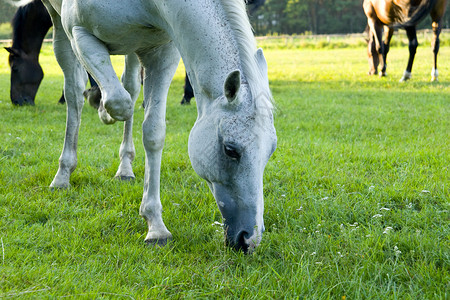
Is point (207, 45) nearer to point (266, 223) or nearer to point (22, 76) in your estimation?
point (266, 223)

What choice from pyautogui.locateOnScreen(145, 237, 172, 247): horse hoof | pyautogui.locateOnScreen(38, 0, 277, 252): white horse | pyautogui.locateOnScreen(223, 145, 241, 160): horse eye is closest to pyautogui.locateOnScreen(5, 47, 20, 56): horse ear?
pyautogui.locateOnScreen(38, 0, 277, 252): white horse

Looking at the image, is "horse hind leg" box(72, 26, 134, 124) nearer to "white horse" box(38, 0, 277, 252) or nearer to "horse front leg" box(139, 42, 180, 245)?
"white horse" box(38, 0, 277, 252)

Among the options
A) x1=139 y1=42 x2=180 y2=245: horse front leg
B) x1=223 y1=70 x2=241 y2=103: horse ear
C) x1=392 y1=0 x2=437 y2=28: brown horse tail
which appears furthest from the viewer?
x1=392 y1=0 x2=437 y2=28: brown horse tail

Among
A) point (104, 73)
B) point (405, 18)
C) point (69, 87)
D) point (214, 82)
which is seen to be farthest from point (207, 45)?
point (405, 18)

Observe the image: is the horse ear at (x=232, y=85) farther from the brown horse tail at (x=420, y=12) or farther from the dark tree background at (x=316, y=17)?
the dark tree background at (x=316, y=17)

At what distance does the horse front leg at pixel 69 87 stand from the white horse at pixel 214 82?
3.57 ft

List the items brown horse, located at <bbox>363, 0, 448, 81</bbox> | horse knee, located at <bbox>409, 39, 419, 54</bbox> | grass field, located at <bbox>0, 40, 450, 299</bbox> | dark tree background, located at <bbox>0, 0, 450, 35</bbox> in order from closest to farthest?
grass field, located at <bbox>0, 40, 450, 299</bbox> → brown horse, located at <bbox>363, 0, 448, 81</bbox> → horse knee, located at <bbox>409, 39, 419, 54</bbox> → dark tree background, located at <bbox>0, 0, 450, 35</bbox>

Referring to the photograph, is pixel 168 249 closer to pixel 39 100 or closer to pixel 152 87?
pixel 152 87

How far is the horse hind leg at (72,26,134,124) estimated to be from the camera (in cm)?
258

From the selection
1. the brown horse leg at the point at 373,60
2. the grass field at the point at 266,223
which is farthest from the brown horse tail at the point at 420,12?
the grass field at the point at 266,223

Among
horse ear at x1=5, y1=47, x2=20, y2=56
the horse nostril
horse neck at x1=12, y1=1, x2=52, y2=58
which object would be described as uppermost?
horse neck at x1=12, y1=1, x2=52, y2=58

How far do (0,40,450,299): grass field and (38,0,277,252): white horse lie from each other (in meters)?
0.19

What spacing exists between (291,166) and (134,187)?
1.49m

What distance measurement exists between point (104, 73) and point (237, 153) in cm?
108
